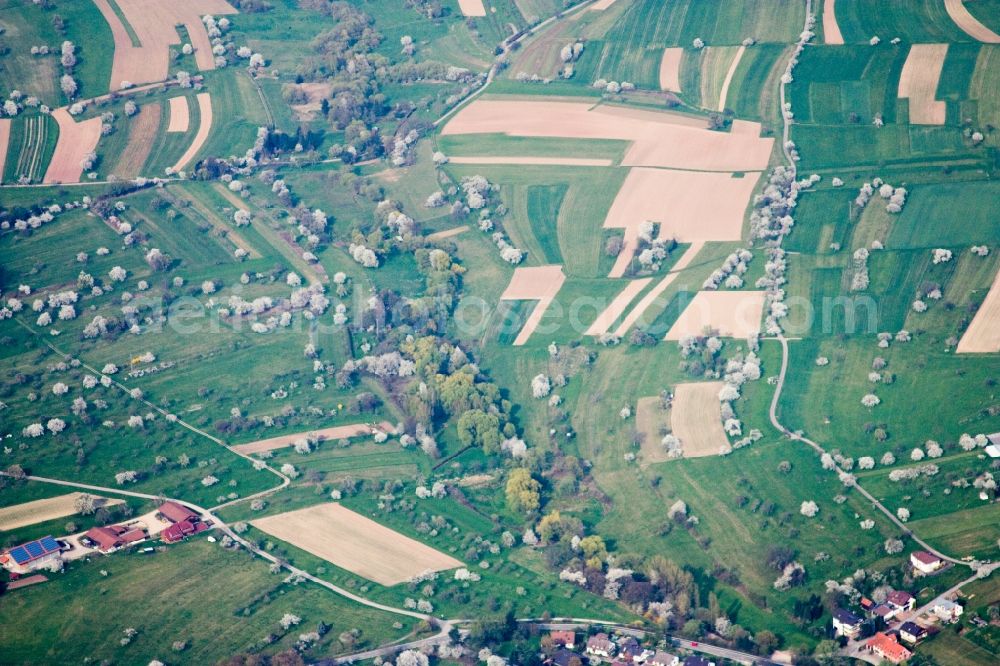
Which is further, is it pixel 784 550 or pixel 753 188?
pixel 753 188

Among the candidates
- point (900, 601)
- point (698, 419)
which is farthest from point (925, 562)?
point (698, 419)

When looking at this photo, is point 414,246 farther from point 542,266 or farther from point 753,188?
point 753,188

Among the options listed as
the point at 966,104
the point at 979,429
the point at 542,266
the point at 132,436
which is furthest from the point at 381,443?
the point at 966,104

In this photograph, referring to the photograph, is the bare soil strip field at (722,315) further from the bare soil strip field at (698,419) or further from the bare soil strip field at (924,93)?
the bare soil strip field at (924,93)

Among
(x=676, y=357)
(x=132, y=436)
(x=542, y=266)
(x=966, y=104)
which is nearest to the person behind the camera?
(x=132, y=436)

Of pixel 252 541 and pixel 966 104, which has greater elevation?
pixel 966 104

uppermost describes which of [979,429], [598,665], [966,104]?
[966,104]

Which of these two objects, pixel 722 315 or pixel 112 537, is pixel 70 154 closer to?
pixel 112 537
